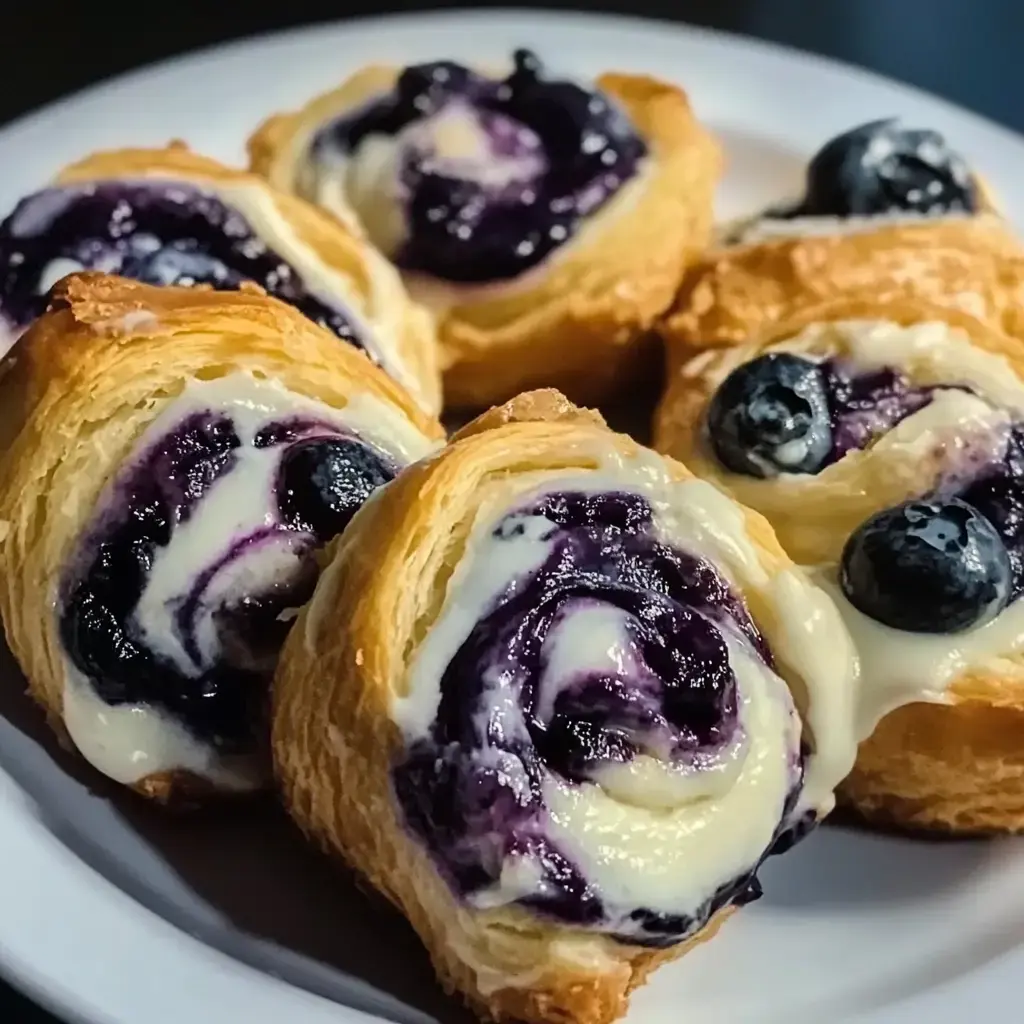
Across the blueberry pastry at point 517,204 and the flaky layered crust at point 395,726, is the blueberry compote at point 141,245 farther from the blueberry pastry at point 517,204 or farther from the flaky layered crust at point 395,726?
Result: the flaky layered crust at point 395,726

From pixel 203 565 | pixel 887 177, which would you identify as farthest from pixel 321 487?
pixel 887 177

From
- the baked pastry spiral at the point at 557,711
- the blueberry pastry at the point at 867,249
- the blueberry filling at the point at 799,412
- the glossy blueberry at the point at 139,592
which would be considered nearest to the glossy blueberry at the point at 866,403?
the blueberry filling at the point at 799,412

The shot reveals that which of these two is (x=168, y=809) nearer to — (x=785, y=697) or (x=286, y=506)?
(x=286, y=506)

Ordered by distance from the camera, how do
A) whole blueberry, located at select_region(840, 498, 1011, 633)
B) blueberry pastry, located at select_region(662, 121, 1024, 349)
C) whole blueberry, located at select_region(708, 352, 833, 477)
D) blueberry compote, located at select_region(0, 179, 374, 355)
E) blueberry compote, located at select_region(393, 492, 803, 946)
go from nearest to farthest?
blueberry compote, located at select_region(393, 492, 803, 946), whole blueberry, located at select_region(840, 498, 1011, 633), whole blueberry, located at select_region(708, 352, 833, 477), blueberry compote, located at select_region(0, 179, 374, 355), blueberry pastry, located at select_region(662, 121, 1024, 349)

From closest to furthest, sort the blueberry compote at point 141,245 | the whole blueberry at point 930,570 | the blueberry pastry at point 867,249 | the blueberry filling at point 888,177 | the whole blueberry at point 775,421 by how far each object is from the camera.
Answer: the whole blueberry at point 930,570
the whole blueberry at point 775,421
the blueberry compote at point 141,245
the blueberry pastry at point 867,249
the blueberry filling at point 888,177

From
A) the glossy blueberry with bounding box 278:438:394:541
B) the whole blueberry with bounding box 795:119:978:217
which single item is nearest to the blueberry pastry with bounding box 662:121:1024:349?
the whole blueberry with bounding box 795:119:978:217

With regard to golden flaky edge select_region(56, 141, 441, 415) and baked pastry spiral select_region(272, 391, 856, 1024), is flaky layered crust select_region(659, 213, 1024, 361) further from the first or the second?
baked pastry spiral select_region(272, 391, 856, 1024)

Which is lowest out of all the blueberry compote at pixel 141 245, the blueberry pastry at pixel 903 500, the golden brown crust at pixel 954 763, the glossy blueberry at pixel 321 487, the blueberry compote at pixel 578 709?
the golden brown crust at pixel 954 763

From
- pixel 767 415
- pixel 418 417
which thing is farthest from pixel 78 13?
pixel 767 415
